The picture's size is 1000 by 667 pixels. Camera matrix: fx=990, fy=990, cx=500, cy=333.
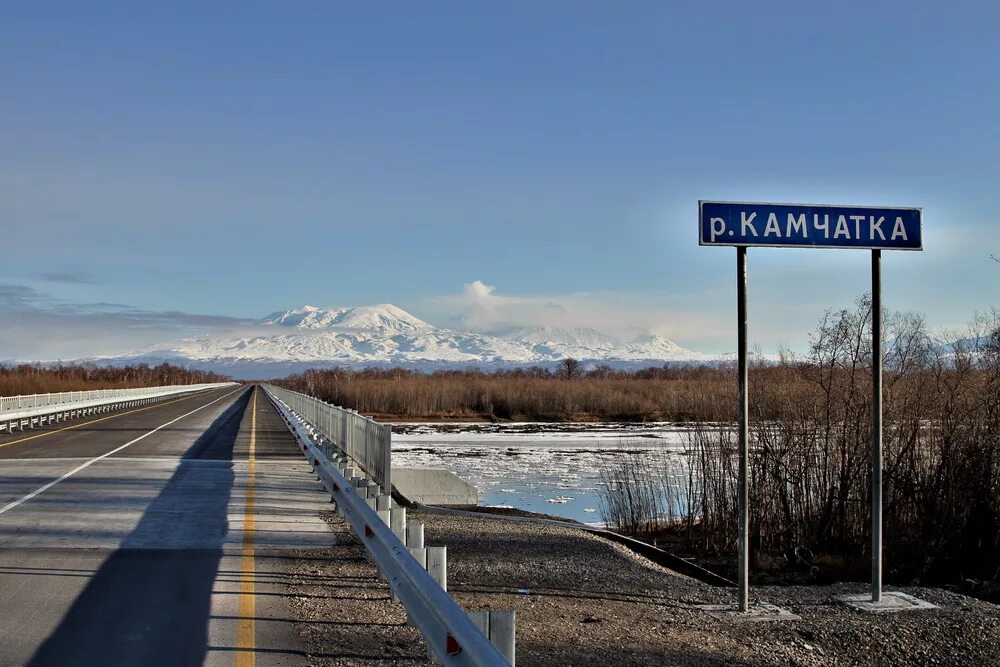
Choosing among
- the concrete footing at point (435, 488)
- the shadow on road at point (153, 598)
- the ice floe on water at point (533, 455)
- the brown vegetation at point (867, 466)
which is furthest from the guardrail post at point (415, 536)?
the ice floe on water at point (533, 455)

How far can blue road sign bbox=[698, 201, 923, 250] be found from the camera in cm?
934

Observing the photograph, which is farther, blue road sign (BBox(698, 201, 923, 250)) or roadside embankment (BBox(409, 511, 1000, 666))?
blue road sign (BBox(698, 201, 923, 250))

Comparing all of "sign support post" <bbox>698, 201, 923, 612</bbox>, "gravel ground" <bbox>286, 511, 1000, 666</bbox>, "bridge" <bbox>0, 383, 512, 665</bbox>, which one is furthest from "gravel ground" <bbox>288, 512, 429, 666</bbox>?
"sign support post" <bbox>698, 201, 923, 612</bbox>

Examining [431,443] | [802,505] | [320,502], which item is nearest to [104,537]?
[320,502]

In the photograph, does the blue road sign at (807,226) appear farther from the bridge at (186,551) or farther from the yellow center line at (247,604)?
the yellow center line at (247,604)

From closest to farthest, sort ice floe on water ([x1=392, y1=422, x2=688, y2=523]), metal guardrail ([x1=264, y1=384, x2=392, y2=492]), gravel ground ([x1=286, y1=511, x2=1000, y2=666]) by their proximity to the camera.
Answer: gravel ground ([x1=286, y1=511, x2=1000, y2=666]) < metal guardrail ([x1=264, y1=384, x2=392, y2=492]) < ice floe on water ([x1=392, y1=422, x2=688, y2=523])

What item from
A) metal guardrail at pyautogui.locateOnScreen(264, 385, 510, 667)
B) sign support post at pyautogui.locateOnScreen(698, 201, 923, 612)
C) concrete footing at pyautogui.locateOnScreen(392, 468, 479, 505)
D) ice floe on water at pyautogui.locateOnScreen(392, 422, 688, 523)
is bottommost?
ice floe on water at pyautogui.locateOnScreen(392, 422, 688, 523)

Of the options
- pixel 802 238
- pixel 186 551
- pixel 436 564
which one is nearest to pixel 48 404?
pixel 186 551

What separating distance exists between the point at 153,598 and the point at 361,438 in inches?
333

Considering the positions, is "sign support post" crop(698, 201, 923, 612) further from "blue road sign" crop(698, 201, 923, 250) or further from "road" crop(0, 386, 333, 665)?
"road" crop(0, 386, 333, 665)

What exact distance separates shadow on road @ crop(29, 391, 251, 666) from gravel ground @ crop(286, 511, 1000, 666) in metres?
0.91

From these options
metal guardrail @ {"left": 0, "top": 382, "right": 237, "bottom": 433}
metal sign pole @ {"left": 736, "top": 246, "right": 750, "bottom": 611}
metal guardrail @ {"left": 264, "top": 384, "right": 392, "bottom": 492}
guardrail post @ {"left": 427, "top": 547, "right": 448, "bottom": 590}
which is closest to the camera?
guardrail post @ {"left": 427, "top": 547, "right": 448, "bottom": 590}

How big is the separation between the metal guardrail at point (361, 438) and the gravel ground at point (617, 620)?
7.70 feet

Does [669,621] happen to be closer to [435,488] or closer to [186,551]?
[186,551]
